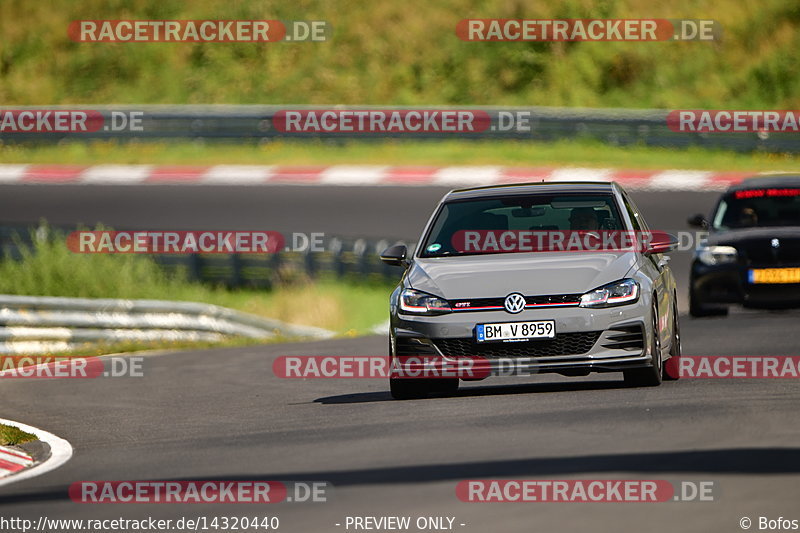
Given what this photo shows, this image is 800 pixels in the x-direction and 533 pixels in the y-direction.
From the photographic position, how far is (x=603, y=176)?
97.1 feet

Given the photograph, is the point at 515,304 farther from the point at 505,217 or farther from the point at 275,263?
the point at 275,263

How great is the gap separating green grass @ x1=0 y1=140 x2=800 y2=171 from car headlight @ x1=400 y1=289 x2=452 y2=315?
20.2m

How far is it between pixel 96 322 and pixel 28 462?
9.65 meters

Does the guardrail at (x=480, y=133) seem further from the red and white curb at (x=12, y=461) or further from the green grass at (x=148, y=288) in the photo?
the red and white curb at (x=12, y=461)

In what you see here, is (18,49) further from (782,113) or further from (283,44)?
(782,113)

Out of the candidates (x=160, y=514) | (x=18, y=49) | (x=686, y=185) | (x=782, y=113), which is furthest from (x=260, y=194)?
(x=160, y=514)

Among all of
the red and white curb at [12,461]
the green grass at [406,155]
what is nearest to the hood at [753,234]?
the red and white curb at [12,461]

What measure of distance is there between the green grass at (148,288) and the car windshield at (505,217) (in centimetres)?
1080

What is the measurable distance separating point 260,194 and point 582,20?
13.4 meters

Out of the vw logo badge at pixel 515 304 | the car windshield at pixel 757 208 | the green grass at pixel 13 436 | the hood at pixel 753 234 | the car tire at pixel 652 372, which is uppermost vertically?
the car windshield at pixel 757 208

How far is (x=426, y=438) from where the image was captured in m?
9.54

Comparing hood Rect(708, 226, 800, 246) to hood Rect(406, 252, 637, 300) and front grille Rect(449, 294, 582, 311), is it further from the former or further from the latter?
front grille Rect(449, 294, 582, 311)

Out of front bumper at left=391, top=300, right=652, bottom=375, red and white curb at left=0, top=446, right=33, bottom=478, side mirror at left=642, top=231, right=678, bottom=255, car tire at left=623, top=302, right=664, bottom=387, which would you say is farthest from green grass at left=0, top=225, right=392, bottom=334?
red and white curb at left=0, top=446, right=33, bottom=478

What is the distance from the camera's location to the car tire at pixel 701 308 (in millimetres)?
18031
